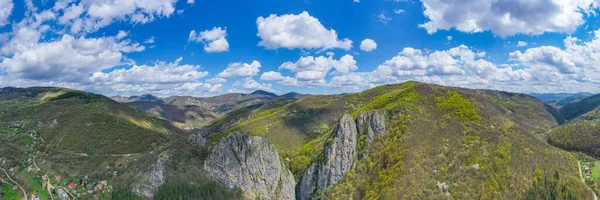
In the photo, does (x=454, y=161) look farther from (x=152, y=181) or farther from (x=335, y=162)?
(x=152, y=181)

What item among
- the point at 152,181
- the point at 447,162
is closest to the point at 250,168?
the point at 152,181

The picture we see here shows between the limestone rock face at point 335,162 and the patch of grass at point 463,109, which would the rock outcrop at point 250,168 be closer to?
the limestone rock face at point 335,162

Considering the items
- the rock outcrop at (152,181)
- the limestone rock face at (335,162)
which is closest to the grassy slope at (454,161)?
the limestone rock face at (335,162)

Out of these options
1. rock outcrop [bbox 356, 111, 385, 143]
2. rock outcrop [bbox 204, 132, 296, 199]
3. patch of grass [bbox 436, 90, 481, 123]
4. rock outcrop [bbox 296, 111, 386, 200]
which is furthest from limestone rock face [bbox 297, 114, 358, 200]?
patch of grass [bbox 436, 90, 481, 123]

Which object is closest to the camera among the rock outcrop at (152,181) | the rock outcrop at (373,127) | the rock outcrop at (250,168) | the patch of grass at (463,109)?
the rock outcrop at (152,181)

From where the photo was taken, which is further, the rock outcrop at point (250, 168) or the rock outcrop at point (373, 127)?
the rock outcrop at point (373, 127)

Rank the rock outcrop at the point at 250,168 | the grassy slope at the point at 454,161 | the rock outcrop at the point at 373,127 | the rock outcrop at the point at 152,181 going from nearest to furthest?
1. the grassy slope at the point at 454,161
2. the rock outcrop at the point at 152,181
3. the rock outcrop at the point at 250,168
4. the rock outcrop at the point at 373,127
